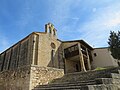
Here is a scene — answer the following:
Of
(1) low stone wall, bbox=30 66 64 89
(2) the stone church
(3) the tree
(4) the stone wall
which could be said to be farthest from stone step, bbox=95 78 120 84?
(4) the stone wall

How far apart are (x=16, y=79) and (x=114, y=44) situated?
11208mm

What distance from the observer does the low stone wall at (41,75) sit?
659 centimetres

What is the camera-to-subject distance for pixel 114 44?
1333cm

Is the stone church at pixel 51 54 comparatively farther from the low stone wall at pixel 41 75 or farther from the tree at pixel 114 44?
the tree at pixel 114 44

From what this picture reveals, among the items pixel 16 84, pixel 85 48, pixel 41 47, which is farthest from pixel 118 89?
pixel 85 48

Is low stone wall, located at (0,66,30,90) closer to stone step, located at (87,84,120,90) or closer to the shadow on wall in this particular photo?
stone step, located at (87,84,120,90)

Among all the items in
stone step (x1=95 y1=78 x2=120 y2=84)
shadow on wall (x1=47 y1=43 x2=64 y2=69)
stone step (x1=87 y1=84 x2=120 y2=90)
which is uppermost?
shadow on wall (x1=47 y1=43 x2=64 y2=69)

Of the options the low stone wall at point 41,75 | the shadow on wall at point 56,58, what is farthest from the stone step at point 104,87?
the shadow on wall at point 56,58

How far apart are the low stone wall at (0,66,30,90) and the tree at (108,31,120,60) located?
10.3 m

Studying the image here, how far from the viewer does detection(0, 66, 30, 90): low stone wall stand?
6449 millimetres

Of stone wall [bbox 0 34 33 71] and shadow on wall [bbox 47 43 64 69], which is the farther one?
shadow on wall [bbox 47 43 64 69]

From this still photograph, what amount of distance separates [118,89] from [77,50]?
44.2ft

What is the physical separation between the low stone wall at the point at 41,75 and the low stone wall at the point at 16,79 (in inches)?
11.4

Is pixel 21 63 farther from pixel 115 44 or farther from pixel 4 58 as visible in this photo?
pixel 115 44
